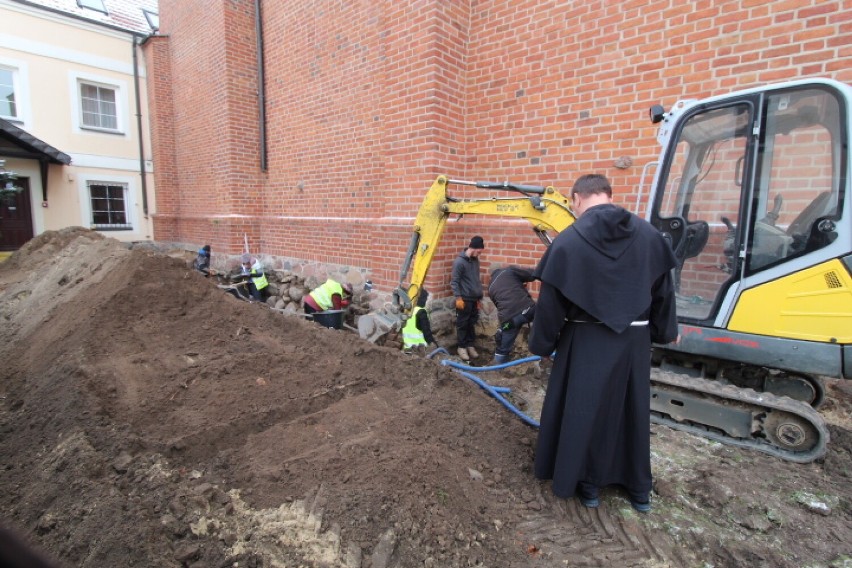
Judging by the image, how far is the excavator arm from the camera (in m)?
4.16

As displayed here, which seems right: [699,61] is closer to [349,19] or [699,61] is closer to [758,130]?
[758,130]

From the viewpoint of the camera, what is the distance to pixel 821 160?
3092 millimetres

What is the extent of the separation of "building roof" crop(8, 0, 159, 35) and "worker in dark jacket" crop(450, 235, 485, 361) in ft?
45.6

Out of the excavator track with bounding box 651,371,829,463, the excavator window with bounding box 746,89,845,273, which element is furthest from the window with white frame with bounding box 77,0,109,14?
the excavator track with bounding box 651,371,829,463

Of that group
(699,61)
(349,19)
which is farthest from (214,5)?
(699,61)

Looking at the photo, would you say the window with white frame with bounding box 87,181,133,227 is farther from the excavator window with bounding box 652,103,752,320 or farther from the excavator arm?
the excavator window with bounding box 652,103,752,320

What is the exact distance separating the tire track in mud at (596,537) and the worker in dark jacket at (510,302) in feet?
8.80

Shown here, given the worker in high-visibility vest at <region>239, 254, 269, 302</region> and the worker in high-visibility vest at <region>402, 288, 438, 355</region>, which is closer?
the worker in high-visibility vest at <region>402, 288, 438, 355</region>

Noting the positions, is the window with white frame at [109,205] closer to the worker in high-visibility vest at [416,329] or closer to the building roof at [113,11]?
the building roof at [113,11]

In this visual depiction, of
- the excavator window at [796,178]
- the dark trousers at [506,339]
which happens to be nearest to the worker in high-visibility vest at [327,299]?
the dark trousers at [506,339]

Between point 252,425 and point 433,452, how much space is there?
1.51 meters

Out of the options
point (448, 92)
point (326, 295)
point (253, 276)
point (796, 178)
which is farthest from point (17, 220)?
point (796, 178)

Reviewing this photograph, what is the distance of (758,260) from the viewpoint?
3.28m

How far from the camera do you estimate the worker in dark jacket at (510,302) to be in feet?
17.7
